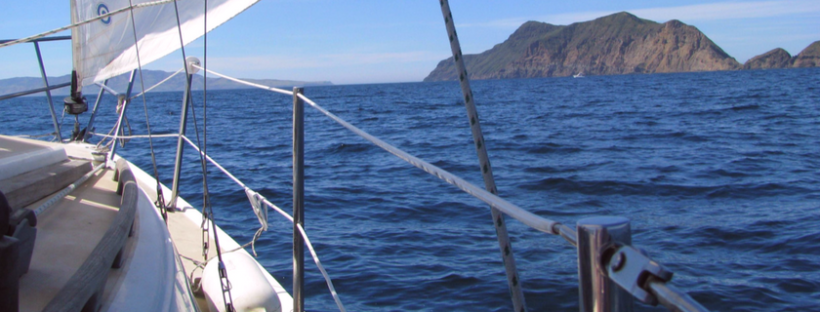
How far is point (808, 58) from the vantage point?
392 ft

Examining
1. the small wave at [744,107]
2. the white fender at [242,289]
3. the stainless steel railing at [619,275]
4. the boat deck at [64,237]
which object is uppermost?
the stainless steel railing at [619,275]

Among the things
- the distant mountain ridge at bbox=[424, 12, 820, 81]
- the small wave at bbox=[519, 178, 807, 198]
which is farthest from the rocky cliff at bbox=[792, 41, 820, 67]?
the small wave at bbox=[519, 178, 807, 198]

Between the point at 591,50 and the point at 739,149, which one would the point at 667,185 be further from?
the point at 591,50

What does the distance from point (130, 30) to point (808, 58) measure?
474 ft

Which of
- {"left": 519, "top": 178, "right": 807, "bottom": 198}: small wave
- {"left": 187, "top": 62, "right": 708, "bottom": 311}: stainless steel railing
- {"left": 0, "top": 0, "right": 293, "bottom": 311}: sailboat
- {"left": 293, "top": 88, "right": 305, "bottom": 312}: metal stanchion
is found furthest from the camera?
{"left": 519, "top": 178, "right": 807, "bottom": 198}: small wave

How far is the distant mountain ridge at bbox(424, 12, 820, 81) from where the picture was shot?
131 m

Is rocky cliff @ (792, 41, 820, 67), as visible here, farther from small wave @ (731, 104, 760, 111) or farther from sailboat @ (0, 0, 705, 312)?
sailboat @ (0, 0, 705, 312)

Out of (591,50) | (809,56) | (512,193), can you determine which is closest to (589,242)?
(512,193)

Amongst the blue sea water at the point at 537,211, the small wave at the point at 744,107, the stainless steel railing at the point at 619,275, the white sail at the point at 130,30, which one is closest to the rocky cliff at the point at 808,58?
the small wave at the point at 744,107

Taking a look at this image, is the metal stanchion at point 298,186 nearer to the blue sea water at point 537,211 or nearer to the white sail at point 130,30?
the white sail at point 130,30

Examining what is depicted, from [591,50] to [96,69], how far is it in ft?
546

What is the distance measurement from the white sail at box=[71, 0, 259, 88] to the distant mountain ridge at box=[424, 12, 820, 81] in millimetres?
130484

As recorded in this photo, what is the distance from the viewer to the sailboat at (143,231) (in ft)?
2.19

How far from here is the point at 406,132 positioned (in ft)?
48.6
